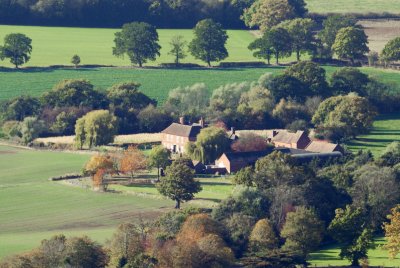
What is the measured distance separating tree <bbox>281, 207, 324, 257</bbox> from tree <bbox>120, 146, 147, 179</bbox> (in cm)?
2561

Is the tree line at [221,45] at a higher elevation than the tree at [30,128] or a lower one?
higher

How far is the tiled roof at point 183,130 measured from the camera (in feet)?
462

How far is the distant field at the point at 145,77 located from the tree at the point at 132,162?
1446 inches

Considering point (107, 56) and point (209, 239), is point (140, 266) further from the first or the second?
point (107, 56)

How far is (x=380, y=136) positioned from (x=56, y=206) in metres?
42.4

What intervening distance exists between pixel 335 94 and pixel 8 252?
7135 cm

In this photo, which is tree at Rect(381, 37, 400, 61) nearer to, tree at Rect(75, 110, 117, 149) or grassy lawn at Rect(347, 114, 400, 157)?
grassy lawn at Rect(347, 114, 400, 157)

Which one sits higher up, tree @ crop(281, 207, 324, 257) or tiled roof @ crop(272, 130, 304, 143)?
tiled roof @ crop(272, 130, 304, 143)

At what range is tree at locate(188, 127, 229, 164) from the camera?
13212cm

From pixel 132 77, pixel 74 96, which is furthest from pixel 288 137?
pixel 132 77

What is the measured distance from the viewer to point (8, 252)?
98.5 metres

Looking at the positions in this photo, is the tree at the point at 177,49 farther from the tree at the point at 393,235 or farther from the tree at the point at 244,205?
the tree at the point at 393,235

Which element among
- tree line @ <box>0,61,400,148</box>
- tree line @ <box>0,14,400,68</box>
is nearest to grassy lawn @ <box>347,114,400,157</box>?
tree line @ <box>0,61,400,148</box>

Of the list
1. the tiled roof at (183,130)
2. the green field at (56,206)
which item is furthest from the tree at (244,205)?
the tiled roof at (183,130)
